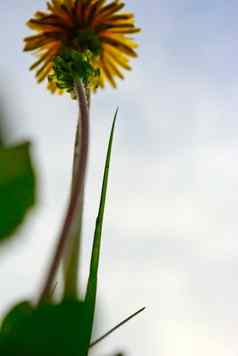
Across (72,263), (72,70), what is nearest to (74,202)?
(72,263)

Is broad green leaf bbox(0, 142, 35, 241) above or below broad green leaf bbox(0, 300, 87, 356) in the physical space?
above

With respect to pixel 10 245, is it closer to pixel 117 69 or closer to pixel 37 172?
pixel 37 172

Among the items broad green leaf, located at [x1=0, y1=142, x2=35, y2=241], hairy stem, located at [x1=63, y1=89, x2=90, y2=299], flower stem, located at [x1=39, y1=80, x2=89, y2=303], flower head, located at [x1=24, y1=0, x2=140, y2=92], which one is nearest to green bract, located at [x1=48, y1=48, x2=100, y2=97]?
flower head, located at [x1=24, y1=0, x2=140, y2=92]

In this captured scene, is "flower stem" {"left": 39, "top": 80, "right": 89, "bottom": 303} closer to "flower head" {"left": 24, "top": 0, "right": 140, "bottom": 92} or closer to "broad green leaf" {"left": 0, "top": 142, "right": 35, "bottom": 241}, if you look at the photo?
"broad green leaf" {"left": 0, "top": 142, "right": 35, "bottom": 241}

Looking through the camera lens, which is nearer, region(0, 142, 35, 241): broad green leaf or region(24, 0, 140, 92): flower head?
region(0, 142, 35, 241): broad green leaf

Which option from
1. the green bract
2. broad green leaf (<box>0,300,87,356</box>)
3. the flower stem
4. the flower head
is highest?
the flower head

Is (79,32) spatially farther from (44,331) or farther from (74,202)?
(44,331)
